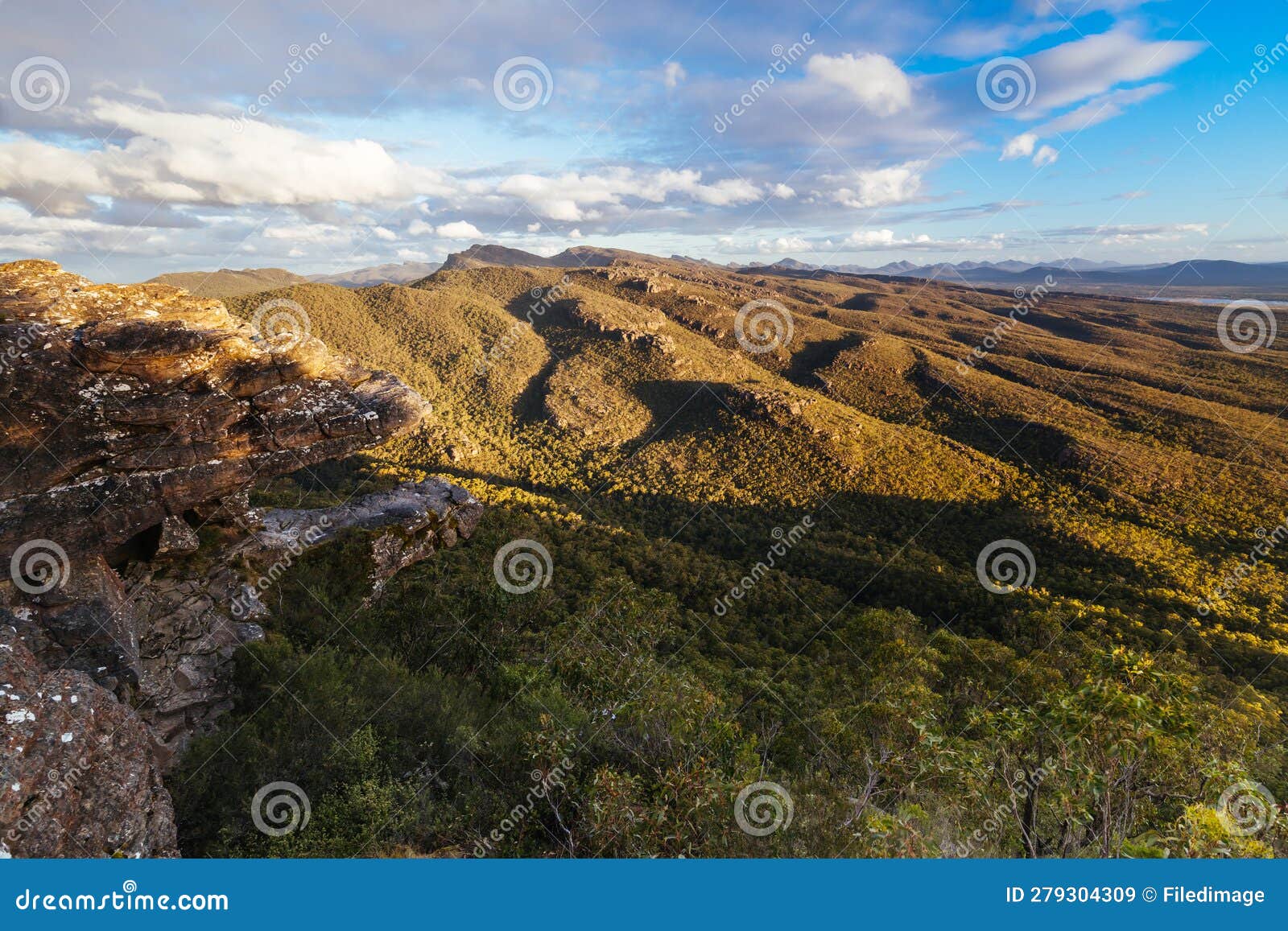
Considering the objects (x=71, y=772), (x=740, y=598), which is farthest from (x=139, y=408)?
(x=740, y=598)

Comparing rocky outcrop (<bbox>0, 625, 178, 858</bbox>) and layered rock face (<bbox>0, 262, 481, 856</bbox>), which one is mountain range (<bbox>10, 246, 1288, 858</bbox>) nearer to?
layered rock face (<bbox>0, 262, 481, 856</bbox>)

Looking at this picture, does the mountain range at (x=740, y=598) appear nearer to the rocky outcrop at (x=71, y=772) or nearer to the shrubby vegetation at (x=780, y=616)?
the shrubby vegetation at (x=780, y=616)

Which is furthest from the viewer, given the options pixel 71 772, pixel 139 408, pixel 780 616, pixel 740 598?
pixel 740 598

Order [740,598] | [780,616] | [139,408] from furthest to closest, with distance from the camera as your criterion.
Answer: [740,598] < [780,616] < [139,408]

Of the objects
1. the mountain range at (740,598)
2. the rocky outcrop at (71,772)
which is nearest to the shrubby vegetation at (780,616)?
the mountain range at (740,598)

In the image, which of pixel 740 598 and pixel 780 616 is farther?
pixel 740 598

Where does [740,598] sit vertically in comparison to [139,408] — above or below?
below

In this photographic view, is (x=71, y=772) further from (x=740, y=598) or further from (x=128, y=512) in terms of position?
(x=740, y=598)
